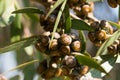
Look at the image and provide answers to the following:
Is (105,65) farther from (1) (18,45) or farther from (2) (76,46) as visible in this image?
(1) (18,45)

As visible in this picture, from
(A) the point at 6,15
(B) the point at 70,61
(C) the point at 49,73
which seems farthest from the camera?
(A) the point at 6,15

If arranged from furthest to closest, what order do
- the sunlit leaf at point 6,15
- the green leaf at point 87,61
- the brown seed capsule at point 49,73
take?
the sunlit leaf at point 6,15 < the brown seed capsule at point 49,73 < the green leaf at point 87,61

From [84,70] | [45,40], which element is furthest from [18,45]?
[84,70]

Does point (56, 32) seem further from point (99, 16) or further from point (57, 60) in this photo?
point (99, 16)

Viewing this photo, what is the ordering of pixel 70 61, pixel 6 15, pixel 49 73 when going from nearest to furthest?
pixel 70 61, pixel 49 73, pixel 6 15

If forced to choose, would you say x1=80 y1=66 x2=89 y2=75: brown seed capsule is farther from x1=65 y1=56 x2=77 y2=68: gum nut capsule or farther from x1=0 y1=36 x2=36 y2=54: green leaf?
x1=0 y1=36 x2=36 y2=54: green leaf

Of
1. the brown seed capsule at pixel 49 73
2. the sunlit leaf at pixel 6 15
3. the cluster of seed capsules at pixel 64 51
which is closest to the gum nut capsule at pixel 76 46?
the cluster of seed capsules at pixel 64 51

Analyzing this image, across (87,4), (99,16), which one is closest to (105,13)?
(99,16)

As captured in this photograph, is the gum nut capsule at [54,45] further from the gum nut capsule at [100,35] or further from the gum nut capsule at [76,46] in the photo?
the gum nut capsule at [100,35]
